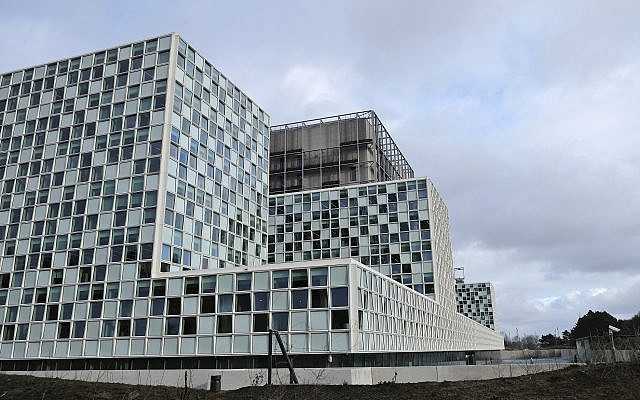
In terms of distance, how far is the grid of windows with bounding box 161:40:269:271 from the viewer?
2240 inches

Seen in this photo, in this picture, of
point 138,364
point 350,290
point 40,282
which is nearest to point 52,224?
point 40,282

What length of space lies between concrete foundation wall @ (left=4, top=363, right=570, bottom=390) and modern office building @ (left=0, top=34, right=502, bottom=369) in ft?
4.26

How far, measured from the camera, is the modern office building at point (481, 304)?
17238 cm

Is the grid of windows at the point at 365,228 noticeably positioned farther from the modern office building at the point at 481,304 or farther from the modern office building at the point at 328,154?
the modern office building at the point at 481,304

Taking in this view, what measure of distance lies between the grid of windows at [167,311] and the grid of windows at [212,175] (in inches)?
186

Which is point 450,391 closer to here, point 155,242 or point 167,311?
point 167,311

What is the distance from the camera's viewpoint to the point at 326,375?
43.2 metres

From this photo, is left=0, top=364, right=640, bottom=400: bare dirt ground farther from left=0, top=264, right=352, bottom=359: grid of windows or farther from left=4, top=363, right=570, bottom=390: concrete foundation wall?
left=0, top=264, right=352, bottom=359: grid of windows

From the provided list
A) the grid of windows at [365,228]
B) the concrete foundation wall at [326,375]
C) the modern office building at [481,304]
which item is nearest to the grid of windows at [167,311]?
the concrete foundation wall at [326,375]

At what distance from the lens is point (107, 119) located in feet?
199

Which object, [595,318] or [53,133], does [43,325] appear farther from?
[595,318]

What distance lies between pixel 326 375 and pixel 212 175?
28.8 meters

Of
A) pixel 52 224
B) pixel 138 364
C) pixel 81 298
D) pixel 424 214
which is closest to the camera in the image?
pixel 138 364

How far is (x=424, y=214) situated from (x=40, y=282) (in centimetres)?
5330
